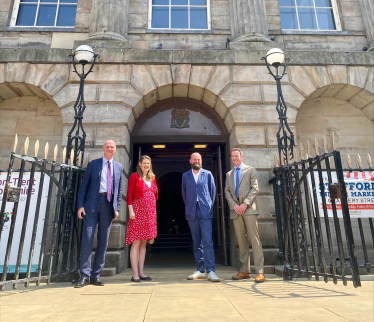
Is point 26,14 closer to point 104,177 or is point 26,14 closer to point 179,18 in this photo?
point 179,18

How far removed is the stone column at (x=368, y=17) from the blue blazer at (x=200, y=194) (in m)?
6.25

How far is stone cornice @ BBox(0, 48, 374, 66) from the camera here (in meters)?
6.71

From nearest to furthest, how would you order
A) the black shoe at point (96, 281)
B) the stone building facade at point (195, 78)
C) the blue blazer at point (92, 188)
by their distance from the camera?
the black shoe at point (96, 281) → the blue blazer at point (92, 188) → the stone building facade at point (195, 78)

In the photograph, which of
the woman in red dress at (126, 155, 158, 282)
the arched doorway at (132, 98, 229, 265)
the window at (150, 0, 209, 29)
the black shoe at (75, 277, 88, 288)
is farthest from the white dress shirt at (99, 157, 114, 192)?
the window at (150, 0, 209, 29)

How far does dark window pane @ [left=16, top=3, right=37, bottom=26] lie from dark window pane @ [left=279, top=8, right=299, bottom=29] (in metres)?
7.04

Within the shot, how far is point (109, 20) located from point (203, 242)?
599 cm

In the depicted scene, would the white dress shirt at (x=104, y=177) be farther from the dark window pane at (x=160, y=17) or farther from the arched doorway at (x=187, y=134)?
the dark window pane at (x=160, y=17)

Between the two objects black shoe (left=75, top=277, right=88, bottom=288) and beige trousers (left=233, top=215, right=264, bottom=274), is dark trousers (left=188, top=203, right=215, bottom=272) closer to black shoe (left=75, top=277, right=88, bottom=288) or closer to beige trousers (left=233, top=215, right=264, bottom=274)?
beige trousers (left=233, top=215, right=264, bottom=274)

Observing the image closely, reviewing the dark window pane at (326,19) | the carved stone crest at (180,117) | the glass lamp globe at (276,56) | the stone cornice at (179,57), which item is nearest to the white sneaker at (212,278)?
the carved stone crest at (180,117)

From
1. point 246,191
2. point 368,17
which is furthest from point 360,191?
point 368,17

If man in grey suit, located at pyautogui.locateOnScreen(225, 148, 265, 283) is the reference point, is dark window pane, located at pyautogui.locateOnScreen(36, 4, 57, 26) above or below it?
above

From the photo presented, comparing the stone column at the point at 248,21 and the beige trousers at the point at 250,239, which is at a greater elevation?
the stone column at the point at 248,21

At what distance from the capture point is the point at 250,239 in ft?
15.2

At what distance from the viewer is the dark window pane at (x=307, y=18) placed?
8148 mm
